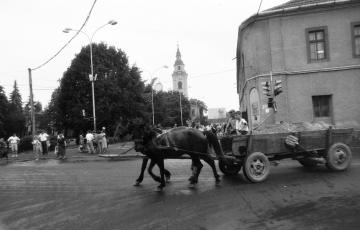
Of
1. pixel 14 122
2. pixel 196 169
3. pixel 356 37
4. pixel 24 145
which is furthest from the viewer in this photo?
pixel 14 122

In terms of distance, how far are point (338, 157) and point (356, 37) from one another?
13214mm

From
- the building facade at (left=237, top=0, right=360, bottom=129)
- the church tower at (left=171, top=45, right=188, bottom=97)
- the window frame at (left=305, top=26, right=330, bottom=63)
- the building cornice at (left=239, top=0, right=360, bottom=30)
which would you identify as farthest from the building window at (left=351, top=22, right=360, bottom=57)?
the church tower at (left=171, top=45, right=188, bottom=97)

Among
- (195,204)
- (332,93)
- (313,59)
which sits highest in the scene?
(313,59)

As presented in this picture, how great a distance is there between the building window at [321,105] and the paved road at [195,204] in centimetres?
1019

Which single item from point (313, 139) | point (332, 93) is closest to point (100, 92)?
point (332, 93)

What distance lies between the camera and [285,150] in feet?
25.6

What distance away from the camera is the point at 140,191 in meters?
7.23

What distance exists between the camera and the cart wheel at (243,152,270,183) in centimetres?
732

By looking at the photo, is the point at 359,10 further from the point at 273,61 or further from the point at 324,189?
the point at 324,189

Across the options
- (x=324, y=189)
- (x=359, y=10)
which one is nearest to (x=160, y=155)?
(x=324, y=189)

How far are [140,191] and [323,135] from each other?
516 cm

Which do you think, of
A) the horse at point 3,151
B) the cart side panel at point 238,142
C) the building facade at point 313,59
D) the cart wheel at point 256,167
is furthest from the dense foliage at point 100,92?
the cart wheel at point 256,167

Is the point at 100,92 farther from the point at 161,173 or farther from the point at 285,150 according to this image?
the point at 285,150

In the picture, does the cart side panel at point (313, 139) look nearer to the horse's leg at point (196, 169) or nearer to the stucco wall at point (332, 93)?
the horse's leg at point (196, 169)
